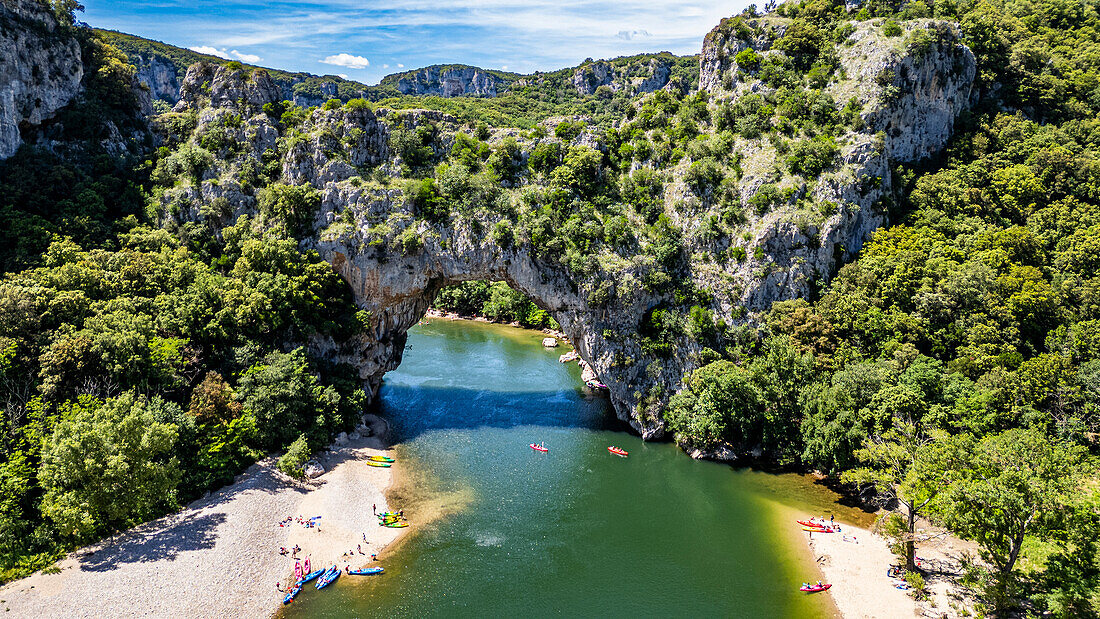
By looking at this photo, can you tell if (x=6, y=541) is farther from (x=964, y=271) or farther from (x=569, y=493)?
(x=964, y=271)

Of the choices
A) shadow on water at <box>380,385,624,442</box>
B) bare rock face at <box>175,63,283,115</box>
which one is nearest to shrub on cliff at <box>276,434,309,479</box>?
shadow on water at <box>380,385,624,442</box>

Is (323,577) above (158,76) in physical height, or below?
below

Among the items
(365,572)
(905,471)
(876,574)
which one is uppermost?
(905,471)

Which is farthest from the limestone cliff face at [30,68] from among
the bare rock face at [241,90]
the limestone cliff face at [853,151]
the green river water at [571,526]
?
the limestone cliff face at [853,151]

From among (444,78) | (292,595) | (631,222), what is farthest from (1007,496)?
(444,78)

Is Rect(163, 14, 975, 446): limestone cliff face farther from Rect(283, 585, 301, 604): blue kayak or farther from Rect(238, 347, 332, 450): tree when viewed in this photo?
Rect(283, 585, 301, 604): blue kayak

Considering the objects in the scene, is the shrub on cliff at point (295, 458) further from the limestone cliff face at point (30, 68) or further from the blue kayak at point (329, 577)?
the limestone cliff face at point (30, 68)

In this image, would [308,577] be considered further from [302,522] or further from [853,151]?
[853,151]
